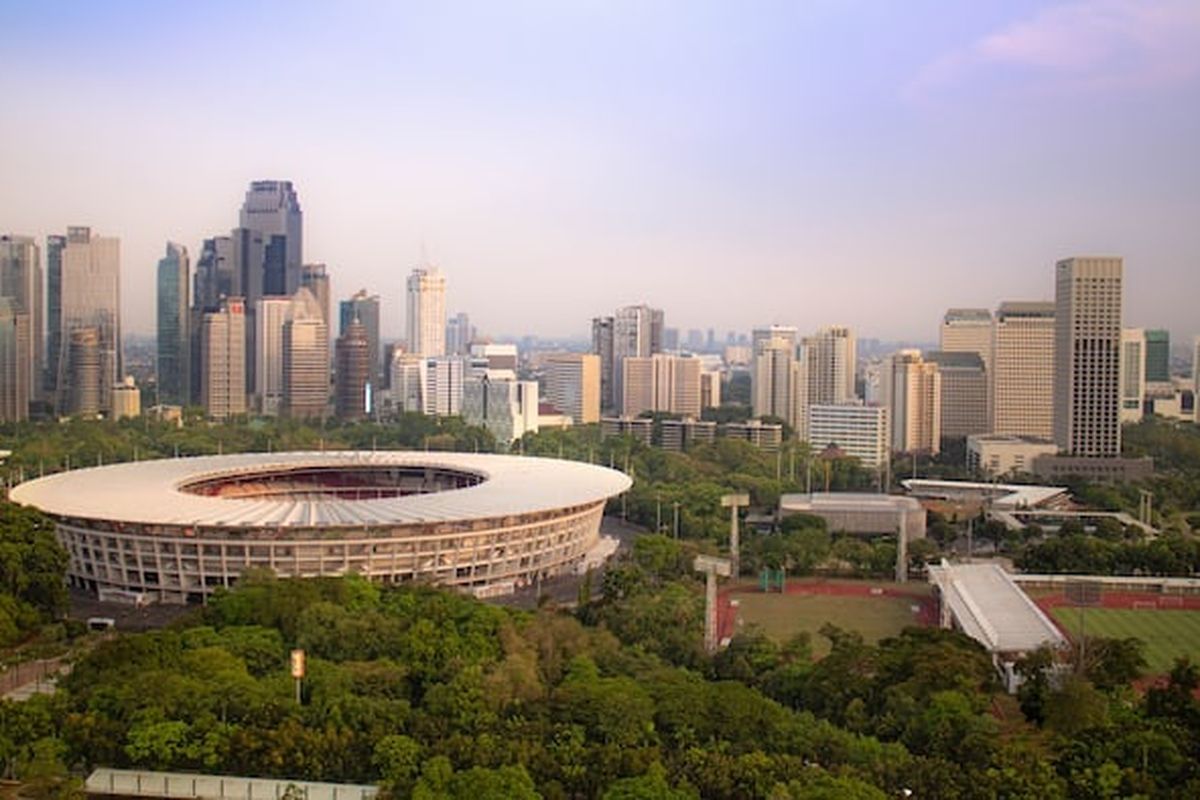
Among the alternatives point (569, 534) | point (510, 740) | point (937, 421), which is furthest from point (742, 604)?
point (937, 421)

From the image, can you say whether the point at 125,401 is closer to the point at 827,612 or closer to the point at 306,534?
the point at 306,534

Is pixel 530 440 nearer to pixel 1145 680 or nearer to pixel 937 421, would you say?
pixel 937 421

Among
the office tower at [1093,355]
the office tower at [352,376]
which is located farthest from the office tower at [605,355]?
the office tower at [1093,355]

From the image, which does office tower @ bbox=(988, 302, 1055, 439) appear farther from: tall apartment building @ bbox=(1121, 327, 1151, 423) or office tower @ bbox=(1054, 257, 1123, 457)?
tall apartment building @ bbox=(1121, 327, 1151, 423)

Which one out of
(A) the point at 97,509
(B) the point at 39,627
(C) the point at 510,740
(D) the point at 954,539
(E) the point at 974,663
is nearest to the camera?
(C) the point at 510,740

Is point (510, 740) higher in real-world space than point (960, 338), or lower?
lower

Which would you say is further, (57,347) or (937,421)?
(57,347)

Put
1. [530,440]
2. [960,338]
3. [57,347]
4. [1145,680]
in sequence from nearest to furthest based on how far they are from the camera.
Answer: [1145,680]
[530,440]
[57,347]
[960,338]

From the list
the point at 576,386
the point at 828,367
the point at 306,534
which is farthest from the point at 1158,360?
the point at 306,534
